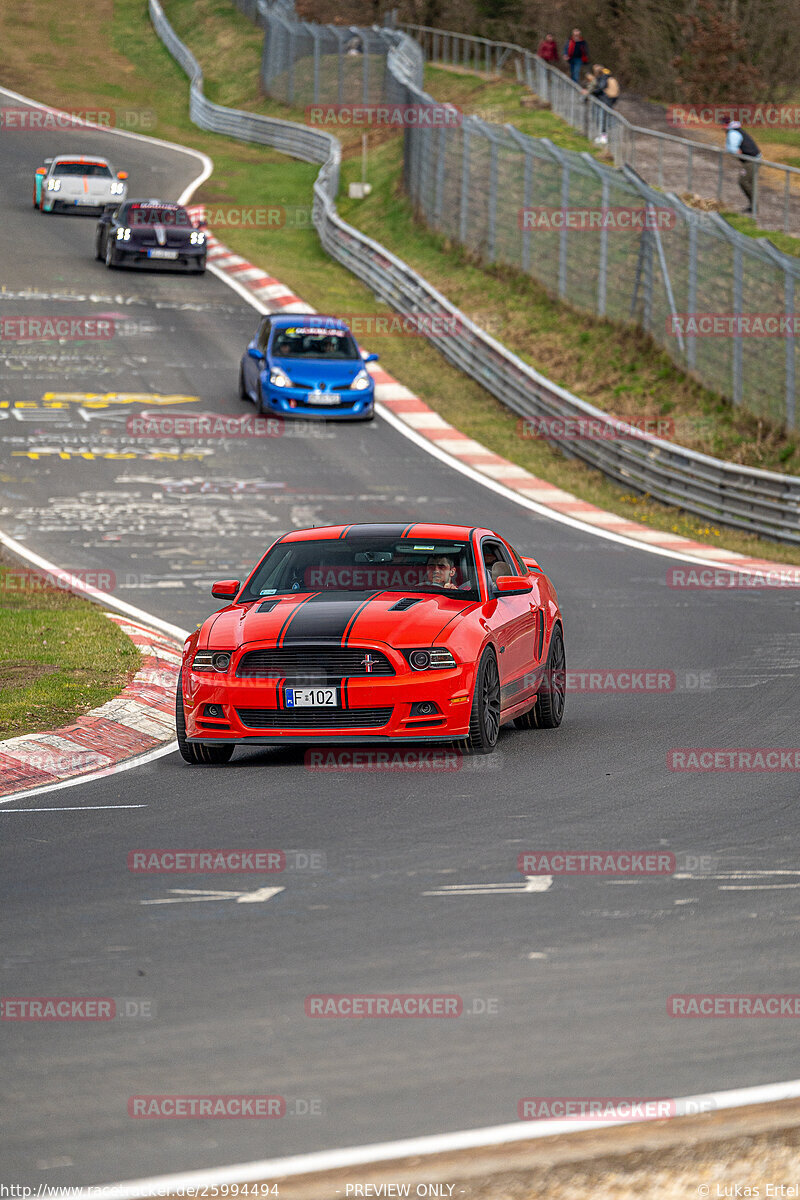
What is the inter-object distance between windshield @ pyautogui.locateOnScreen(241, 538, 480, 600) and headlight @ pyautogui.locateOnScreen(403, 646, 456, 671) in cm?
94

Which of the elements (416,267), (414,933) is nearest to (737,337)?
(416,267)

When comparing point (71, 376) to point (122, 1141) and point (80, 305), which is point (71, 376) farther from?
point (122, 1141)

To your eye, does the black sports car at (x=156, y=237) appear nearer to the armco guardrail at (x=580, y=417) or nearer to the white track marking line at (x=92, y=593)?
the armco guardrail at (x=580, y=417)

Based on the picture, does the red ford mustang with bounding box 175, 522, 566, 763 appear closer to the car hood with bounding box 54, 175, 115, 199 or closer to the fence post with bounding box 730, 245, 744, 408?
the fence post with bounding box 730, 245, 744, 408

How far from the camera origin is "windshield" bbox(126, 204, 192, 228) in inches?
1505

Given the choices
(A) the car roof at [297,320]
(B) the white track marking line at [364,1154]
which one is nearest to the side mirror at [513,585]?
(B) the white track marking line at [364,1154]

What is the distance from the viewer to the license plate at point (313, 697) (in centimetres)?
1006

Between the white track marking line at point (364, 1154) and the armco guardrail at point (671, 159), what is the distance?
23.9m

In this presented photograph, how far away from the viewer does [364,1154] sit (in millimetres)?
4566

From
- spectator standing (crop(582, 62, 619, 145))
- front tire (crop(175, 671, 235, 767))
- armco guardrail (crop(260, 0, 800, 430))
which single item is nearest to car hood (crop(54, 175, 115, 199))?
armco guardrail (crop(260, 0, 800, 430))

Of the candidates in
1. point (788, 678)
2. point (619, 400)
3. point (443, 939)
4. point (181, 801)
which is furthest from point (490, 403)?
point (443, 939)

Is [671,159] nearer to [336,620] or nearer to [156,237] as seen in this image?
[156,237]

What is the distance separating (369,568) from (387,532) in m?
0.44

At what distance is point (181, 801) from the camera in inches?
364
